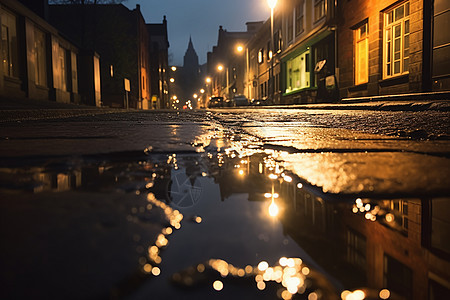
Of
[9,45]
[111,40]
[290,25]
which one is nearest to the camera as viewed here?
[9,45]

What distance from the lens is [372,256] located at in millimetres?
583

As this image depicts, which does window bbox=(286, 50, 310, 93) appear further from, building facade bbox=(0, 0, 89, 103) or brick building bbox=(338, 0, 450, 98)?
building facade bbox=(0, 0, 89, 103)

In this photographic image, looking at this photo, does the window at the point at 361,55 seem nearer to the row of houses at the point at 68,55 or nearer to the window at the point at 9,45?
the row of houses at the point at 68,55

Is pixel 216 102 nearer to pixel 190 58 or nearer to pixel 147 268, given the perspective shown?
pixel 147 268

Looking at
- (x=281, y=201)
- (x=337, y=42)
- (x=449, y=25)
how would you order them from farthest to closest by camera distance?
(x=337, y=42)
(x=449, y=25)
(x=281, y=201)

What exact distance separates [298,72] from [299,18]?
113 inches

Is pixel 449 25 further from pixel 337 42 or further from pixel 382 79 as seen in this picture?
pixel 337 42

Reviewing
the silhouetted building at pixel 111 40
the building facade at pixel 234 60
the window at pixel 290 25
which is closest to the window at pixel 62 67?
the silhouetted building at pixel 111 40

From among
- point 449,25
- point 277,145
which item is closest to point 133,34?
point 449,25

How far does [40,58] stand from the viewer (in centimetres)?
1468

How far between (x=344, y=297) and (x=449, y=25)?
8.88 m

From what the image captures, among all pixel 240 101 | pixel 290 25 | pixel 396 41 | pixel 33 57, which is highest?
pixel 290 25

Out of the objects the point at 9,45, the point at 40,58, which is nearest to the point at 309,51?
the point at 40,58

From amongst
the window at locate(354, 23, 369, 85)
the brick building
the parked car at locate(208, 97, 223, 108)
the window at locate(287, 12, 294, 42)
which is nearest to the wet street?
the brick building
